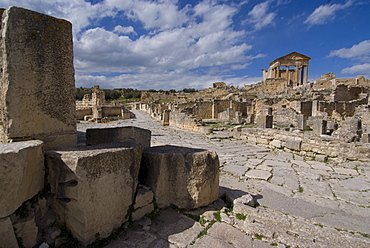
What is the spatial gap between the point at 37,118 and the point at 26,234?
4.45ft

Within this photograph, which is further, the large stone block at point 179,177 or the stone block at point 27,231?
the large stone block at point 179,177

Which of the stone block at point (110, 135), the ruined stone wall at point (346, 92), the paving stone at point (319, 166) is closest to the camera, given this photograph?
the stone block at point (110, 135)

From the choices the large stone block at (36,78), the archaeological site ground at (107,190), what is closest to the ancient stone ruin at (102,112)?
the large stone block at (36,78)

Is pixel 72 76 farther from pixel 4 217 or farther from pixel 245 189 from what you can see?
pixel 245 189

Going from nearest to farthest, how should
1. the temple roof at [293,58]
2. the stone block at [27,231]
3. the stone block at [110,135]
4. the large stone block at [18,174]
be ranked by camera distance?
1. the large stone block at [18,174]
2. the stone block at [27,231]
3. the stone block at [110,135]
4. the temple roof at [293,58]

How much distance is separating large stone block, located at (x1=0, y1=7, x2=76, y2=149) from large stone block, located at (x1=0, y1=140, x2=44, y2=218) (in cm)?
59

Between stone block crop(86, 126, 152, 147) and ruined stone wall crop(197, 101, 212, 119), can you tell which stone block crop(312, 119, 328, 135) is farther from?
Answer: ruined stone wall crop(197, 101, 212, 119)

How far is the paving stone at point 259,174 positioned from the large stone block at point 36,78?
359 centimetres

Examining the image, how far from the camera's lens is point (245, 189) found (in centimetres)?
383

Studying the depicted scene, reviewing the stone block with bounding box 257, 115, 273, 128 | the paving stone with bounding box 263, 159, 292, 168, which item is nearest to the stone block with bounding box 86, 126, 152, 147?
the paving stone with bounding box 263, 159, 292, 168

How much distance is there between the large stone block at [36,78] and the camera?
8.05 ft

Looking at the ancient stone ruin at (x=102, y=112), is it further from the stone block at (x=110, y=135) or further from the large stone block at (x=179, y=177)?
the large stone block at (x=179, y=177)

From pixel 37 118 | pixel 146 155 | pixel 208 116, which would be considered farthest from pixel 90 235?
pixel 208 116

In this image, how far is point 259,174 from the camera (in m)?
4.66
